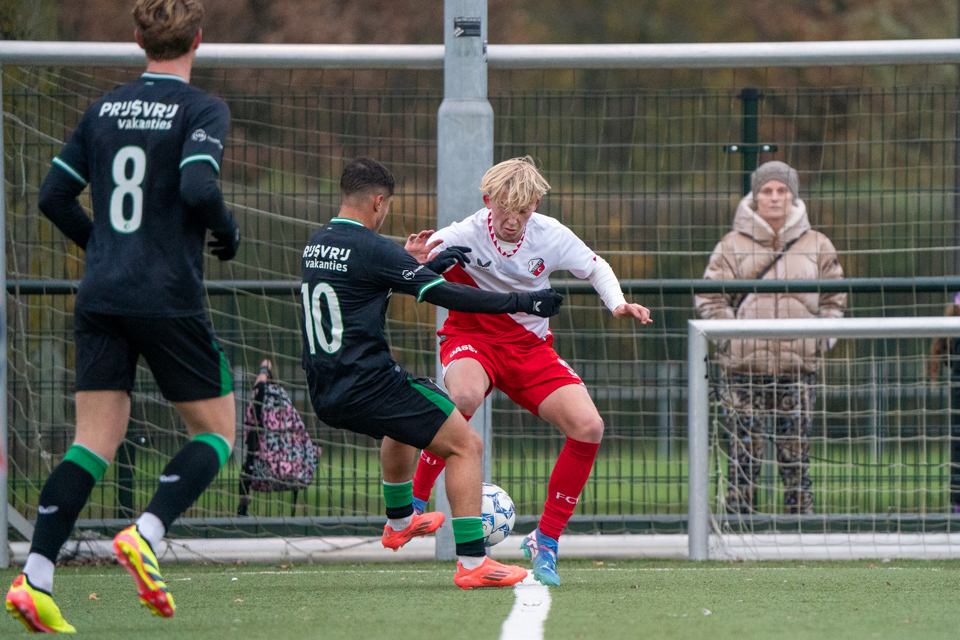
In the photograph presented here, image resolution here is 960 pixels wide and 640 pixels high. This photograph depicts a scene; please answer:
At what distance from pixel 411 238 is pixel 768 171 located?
2.59 meters

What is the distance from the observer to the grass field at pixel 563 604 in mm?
3479

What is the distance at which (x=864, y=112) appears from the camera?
672cm

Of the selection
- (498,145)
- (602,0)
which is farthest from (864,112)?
(602,0)

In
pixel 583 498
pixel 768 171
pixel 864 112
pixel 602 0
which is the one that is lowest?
pixel 583 498

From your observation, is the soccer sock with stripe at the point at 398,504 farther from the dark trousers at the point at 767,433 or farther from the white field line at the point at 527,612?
the dark trousers at the point at 767,433

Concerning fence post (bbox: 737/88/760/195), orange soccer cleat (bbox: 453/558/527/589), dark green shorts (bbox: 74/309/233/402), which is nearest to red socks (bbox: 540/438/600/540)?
orange soccer cleat (bbox: 453/558/527/589)

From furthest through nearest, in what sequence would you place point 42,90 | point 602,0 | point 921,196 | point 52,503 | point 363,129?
point 602,0 < point 921,196 < point 363,129 < point 42,90 < point 52,503

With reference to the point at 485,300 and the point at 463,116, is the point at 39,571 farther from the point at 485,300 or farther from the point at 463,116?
the point at 463,116

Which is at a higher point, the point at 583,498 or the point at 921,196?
the point at 921,196

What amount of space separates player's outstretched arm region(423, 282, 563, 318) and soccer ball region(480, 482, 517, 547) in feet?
3.42

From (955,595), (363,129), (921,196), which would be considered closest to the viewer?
(955,595)

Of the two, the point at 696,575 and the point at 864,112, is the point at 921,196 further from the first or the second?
the point at 696,575

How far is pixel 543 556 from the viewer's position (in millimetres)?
4668

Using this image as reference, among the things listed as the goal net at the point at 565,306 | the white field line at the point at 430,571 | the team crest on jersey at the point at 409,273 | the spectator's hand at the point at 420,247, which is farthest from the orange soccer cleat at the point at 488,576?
the goal net at the point at 565,306
